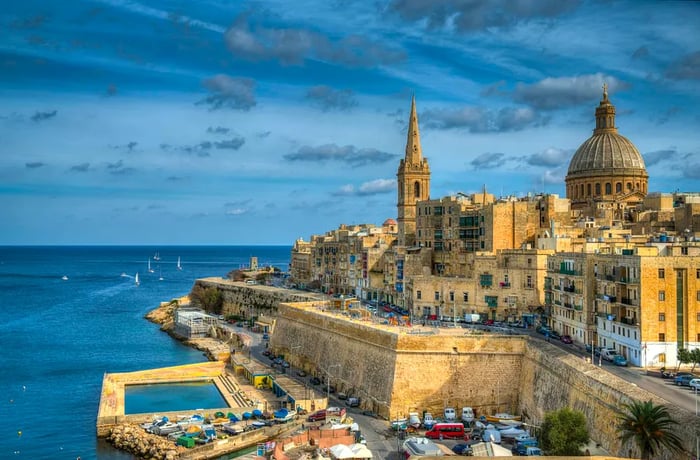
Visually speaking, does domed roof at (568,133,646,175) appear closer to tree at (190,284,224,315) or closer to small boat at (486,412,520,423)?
small boat at (486,412,520,423)

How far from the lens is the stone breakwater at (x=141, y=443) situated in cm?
3159

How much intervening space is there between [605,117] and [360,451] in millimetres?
46674

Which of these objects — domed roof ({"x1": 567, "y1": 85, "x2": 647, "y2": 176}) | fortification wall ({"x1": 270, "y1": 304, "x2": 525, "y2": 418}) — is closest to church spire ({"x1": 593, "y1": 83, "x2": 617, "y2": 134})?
domed roof ({"x1": 567, "y1": 85, "x2": 647, "y2": 176})

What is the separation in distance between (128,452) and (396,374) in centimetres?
1302

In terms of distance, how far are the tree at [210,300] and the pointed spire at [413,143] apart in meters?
30.9

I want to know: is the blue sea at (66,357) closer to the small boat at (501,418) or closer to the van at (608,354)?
the small boat at (501,418)

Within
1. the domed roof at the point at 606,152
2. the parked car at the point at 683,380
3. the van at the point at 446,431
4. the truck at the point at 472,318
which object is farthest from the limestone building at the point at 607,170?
the van at the point at 446,431

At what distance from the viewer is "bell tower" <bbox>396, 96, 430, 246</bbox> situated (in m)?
61.0

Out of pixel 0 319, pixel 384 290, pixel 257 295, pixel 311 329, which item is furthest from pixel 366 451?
pixel 0 319

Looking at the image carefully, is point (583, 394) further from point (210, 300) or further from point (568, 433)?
point (210, 300)

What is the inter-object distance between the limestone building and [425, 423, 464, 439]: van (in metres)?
33.9

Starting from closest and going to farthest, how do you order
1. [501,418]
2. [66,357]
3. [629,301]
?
1. [629,301]
2. [501,418]
3. [66,357]

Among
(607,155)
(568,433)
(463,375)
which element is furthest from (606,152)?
(568,433)

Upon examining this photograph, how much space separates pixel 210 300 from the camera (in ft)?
265
